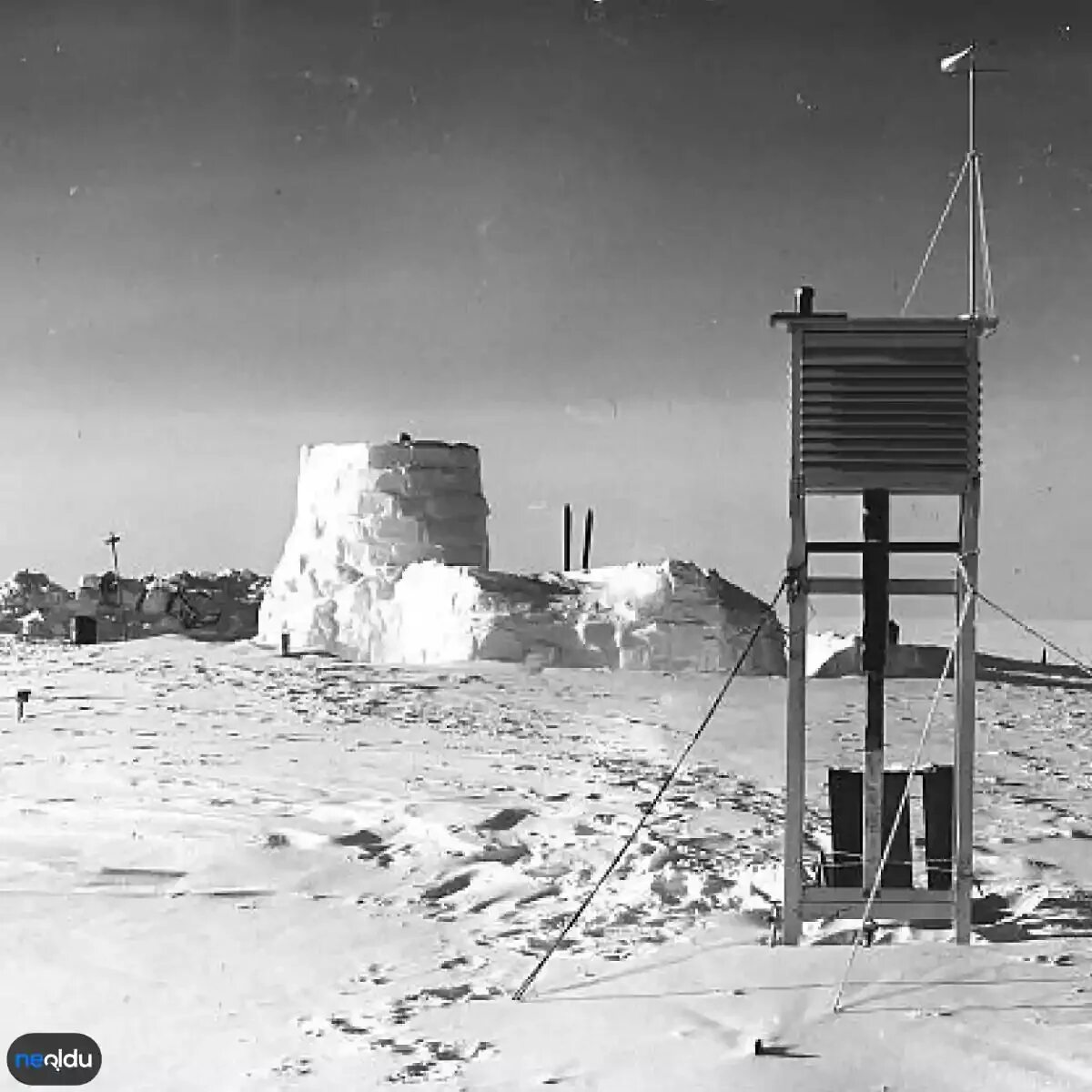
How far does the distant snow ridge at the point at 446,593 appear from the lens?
885 inches

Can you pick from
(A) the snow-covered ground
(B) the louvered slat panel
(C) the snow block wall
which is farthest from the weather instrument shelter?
(C) the snow block wall

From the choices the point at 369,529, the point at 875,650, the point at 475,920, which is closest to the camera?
the point at 875,650

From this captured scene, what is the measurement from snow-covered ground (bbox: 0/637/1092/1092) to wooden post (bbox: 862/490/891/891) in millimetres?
650

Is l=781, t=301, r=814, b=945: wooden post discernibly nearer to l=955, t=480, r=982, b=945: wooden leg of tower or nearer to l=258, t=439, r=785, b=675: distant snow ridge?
l=955, t=480, r=982, b=945: wooden leg of tower

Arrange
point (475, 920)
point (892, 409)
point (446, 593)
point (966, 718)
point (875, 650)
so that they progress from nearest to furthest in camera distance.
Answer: point (892, 409) < point (966, 718) < point (875, 650) < point (475, 920) < point (446, 593)

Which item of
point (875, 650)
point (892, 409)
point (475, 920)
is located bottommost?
point (475, 920)

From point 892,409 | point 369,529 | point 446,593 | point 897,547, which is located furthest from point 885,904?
point 369,529

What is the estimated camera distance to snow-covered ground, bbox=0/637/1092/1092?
18.0ft

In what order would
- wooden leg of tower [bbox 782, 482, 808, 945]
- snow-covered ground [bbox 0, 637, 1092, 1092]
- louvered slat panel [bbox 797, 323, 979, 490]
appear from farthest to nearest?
wooden leg of tower [bbox 782, 482, 808, 945]
louvered slat panel [bbox 797, 323, 979, 490]
snow-covered ground [bbox 0, 637, 1092, 1092]

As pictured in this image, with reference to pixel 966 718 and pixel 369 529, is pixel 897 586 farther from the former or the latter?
pixel 369 529

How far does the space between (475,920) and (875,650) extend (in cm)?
269

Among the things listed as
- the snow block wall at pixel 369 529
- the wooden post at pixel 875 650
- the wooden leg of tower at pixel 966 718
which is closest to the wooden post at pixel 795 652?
the wooden post at pixel 875 650

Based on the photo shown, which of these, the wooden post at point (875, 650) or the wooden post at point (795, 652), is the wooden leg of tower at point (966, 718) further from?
the wooden post at point (795, 652)

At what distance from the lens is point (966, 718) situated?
6699 mm
